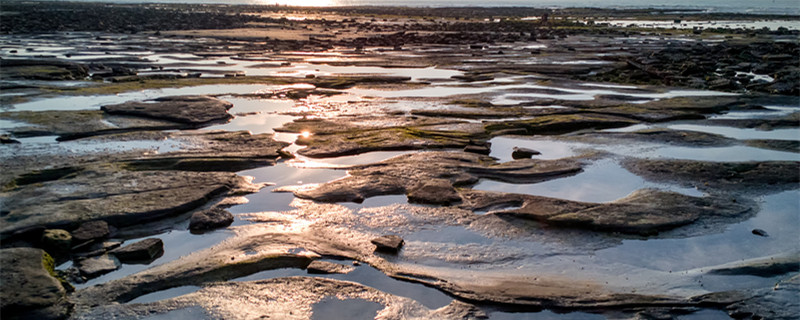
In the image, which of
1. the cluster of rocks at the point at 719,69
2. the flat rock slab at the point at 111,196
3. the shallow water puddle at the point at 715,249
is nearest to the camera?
the shallow water puddle at the point at 715,249

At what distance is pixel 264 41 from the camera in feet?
114

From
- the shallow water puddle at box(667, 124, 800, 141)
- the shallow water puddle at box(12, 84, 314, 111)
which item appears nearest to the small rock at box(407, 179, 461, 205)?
the shallow water puddle at box(667, 124, 800, 141)

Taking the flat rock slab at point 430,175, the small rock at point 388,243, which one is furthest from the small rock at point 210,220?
the small rock at point 388,243

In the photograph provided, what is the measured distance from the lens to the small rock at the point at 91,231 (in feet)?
21.0

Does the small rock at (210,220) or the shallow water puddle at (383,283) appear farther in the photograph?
the small rock at (210,220)

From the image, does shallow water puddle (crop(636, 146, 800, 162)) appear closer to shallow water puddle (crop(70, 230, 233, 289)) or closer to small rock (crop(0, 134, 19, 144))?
shallow water puddle (crop(70, 230, 233, 289))

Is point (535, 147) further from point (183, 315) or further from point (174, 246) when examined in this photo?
point (183, 315)

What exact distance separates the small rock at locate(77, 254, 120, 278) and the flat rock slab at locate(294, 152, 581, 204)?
2.55m

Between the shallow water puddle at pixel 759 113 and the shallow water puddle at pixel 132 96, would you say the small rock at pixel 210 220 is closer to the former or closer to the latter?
the shallow water puddle at pixel 132 96

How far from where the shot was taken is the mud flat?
5406 mm

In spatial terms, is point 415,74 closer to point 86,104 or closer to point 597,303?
point 86,104

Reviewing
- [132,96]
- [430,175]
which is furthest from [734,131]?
[132,96]

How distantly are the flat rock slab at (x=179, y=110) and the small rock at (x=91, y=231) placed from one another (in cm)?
570

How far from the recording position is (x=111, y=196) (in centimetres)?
756
